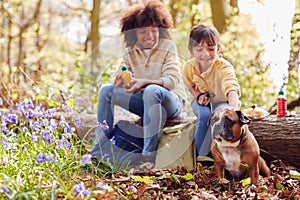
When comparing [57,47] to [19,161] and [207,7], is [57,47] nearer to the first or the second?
[207,7]

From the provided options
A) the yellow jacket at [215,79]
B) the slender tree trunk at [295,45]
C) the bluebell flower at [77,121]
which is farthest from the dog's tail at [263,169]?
the slender tree trunk at [295,45]

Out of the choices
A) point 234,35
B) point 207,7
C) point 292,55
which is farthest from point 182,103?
point 207,7

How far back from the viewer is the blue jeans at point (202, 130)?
334cm

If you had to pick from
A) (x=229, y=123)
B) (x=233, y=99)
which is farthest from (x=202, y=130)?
(x=229, y=123)

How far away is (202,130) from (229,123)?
471 mm

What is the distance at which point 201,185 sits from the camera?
3008mm

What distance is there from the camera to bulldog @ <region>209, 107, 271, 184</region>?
294 centimetres

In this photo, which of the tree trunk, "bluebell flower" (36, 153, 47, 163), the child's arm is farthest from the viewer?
the tree trunk

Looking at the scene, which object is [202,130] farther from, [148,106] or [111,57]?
[111,57]

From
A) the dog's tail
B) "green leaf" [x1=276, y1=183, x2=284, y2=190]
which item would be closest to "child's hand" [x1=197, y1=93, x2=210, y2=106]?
the dog's tail

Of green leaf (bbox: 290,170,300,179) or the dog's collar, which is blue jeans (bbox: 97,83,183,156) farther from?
green leaf (bbox: 290,170,300,179)

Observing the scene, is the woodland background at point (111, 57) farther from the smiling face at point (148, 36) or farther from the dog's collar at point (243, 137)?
the dog's collar at point (243, 137)

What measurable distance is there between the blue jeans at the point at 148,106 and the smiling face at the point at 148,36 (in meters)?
0.39

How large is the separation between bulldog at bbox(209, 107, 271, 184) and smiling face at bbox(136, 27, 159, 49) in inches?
35.8
